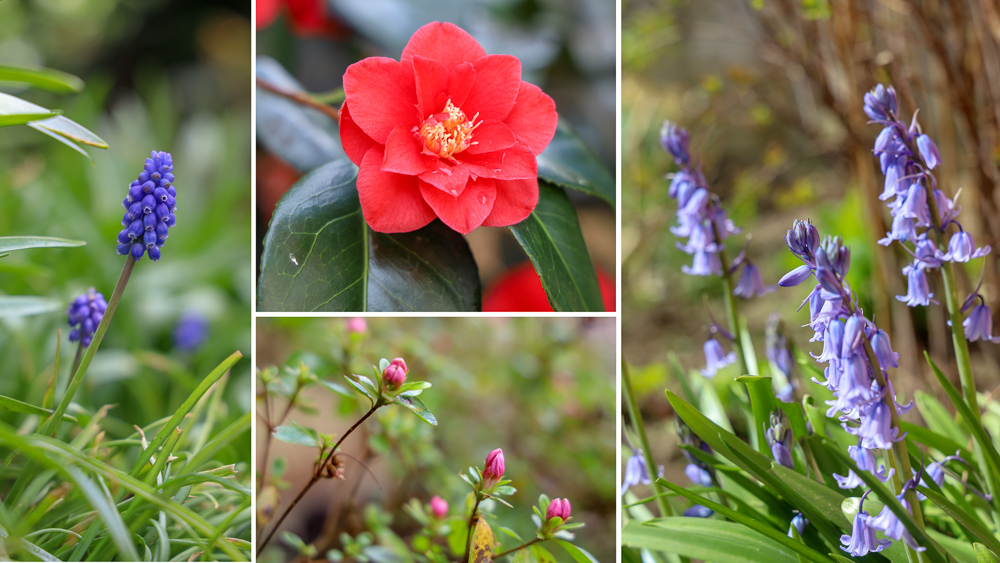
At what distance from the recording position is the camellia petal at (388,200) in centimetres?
58

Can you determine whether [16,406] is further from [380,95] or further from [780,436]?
[780,436]

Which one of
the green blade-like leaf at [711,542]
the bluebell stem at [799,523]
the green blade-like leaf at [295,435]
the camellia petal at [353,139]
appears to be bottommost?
the green blade-like leaf at [711,542]

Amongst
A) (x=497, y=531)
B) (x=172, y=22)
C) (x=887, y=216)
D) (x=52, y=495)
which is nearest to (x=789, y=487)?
(x=497, y=531)

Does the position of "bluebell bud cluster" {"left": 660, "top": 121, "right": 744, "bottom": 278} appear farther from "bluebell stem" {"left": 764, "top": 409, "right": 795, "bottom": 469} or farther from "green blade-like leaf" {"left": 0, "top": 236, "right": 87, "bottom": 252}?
"green blade-like leaf" {"left": 0, "top": 236, "right": 87, "bottom": 252}

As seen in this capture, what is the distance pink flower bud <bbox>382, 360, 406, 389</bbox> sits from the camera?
1.96 feet

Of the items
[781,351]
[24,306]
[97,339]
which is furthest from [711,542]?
[24,306]

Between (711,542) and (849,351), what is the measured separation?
0.26 metres

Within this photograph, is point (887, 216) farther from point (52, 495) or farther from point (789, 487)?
point (52, 495)

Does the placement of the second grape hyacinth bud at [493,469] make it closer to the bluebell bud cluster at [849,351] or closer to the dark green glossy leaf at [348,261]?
the dark green glossy leaf at [348,261]

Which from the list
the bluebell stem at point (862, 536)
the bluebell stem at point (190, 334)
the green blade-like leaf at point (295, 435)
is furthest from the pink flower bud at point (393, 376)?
the bluebell stem at point (190, 334)

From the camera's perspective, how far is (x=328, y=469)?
2.10 feet

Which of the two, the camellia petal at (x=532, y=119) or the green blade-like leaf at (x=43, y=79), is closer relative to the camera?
the green blade-like leaf at (x=43, y=79)

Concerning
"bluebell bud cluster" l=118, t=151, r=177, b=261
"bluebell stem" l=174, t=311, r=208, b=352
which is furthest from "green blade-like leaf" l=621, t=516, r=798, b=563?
"bluebell stem" l=174, t=311, r=208, b=352

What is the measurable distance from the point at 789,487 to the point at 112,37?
3826 millimetres
